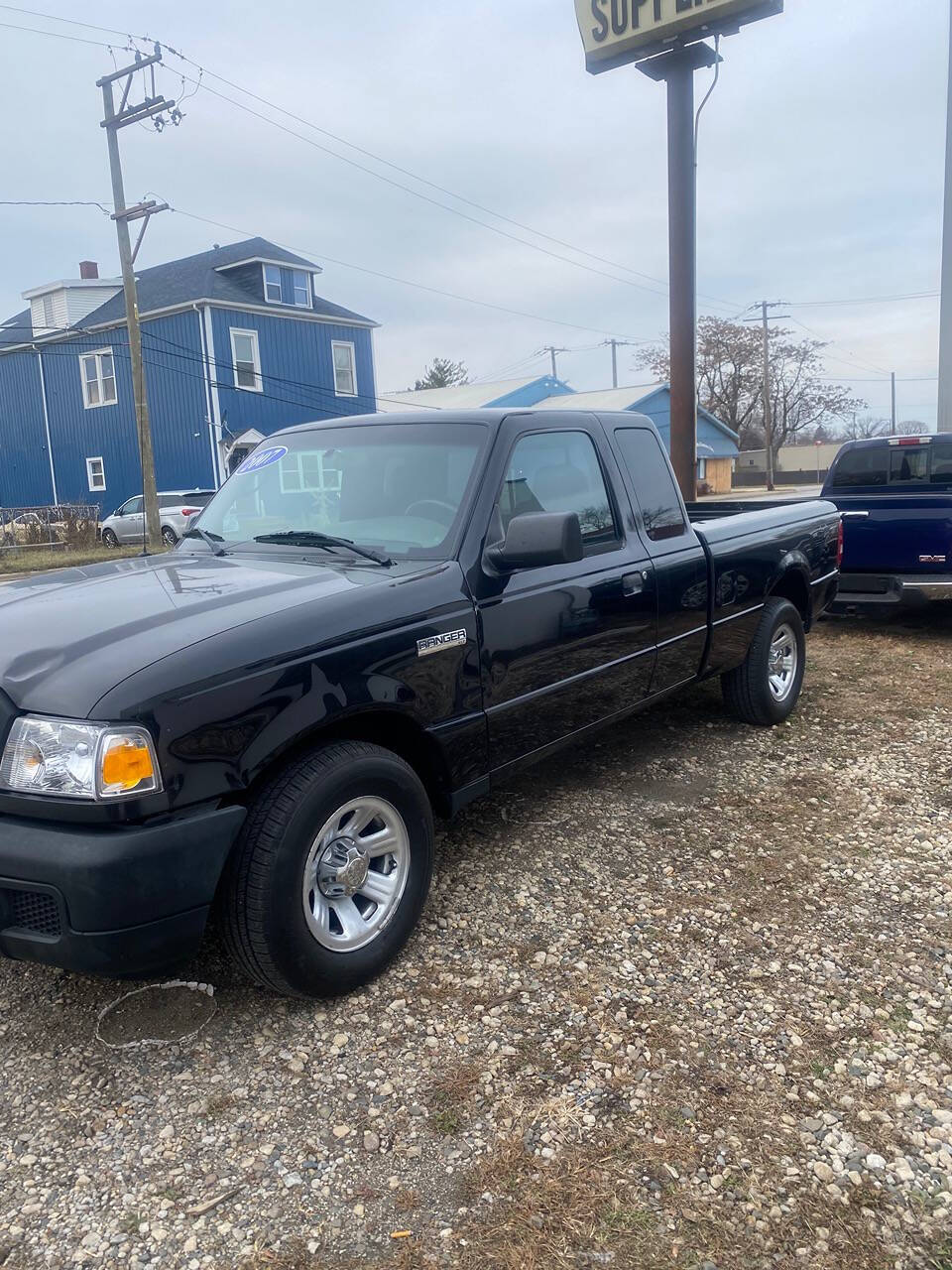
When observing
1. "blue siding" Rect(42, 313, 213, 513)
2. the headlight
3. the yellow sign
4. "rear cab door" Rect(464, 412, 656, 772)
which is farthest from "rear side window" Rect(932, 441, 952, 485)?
"blue siding" Rect(42, 313, 213, 513)

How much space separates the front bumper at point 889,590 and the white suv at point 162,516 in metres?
19.1

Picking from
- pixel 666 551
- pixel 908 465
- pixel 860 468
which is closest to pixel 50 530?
pixel 860 468

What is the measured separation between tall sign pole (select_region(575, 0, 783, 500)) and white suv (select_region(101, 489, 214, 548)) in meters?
16.8

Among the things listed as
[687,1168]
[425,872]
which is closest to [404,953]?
[425,872]

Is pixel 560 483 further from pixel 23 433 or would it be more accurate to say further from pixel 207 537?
pixel 23 433

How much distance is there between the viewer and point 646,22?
32.0 ft

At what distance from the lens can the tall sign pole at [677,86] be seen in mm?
9641

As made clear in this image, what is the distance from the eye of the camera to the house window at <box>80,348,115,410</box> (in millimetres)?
32250

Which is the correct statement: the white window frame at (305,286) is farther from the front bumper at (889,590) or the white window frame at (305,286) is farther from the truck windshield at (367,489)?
the truck windshield at (367,489)

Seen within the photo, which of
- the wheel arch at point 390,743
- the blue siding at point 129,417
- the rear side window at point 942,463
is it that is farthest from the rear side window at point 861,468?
the blue siding at point 129,417

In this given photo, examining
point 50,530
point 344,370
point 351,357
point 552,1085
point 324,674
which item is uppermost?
point 351,357

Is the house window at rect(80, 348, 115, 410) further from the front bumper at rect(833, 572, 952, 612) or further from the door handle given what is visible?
the door handle

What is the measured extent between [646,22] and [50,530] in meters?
19.5

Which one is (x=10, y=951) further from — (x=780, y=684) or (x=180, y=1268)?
(x=780, y=684)
